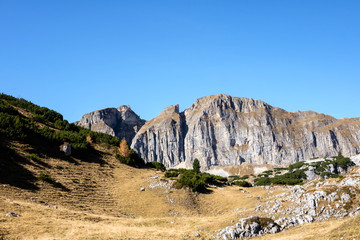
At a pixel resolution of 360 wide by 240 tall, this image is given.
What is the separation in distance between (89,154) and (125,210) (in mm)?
23822

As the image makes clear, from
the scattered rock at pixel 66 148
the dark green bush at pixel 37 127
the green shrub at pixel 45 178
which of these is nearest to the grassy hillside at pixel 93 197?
the green shrub at pixel 45 178

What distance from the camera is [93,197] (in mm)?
41406

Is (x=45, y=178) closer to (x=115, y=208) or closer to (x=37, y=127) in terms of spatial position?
(x=115, y=208)

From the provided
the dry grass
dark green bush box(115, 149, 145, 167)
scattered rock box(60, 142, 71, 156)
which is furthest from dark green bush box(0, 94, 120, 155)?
dark green bush box(115, 149, 145, 167)

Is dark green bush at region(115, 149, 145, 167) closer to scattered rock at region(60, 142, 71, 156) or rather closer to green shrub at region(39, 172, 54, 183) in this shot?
scattered rock at region(60, 142, 71, 156)

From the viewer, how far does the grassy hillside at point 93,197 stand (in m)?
24.3

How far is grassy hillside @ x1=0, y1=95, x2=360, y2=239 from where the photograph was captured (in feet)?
79.8

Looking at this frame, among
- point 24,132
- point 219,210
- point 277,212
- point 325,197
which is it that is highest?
point 24,132

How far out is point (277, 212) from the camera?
2698cm

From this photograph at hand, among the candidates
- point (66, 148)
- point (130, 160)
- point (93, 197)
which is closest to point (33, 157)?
point (66, 148)

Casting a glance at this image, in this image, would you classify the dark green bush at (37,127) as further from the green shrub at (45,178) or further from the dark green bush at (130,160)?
the green shrub at (45,178)

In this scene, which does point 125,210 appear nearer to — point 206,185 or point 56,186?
point 56,186

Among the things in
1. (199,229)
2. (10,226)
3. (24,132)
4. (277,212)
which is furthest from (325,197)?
(24,132)

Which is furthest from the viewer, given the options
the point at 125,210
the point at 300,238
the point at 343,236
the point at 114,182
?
the point at 114,182
